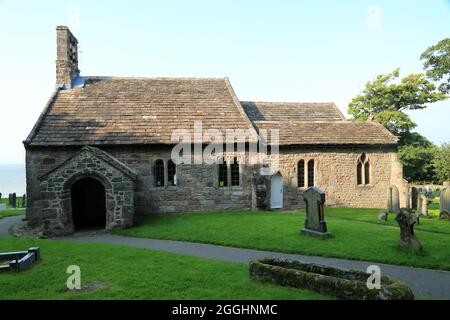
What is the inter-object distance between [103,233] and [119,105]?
8471 mm

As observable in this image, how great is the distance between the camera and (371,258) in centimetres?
950

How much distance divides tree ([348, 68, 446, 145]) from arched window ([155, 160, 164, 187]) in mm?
23664

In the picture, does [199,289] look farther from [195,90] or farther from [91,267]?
[195,90]

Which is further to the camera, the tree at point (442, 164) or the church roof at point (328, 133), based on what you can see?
the tree at point (442, 164)

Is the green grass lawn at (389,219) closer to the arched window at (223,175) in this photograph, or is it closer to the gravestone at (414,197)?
the gravestone at (414,197)

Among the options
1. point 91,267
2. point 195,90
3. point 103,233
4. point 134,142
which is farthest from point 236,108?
point 91,267

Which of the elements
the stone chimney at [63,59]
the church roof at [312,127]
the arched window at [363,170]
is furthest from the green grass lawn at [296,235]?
the stone chimney at [63,59]

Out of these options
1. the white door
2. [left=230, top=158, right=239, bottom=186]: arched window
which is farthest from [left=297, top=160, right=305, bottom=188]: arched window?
[left=230, top=158, right=239, bottom=186]: arched window

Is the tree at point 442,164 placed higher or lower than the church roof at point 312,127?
lower

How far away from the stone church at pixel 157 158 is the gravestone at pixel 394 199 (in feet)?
8.25

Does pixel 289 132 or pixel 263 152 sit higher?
pixel 289 132

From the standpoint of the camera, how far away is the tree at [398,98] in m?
33.7

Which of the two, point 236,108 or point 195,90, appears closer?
point 236,108
